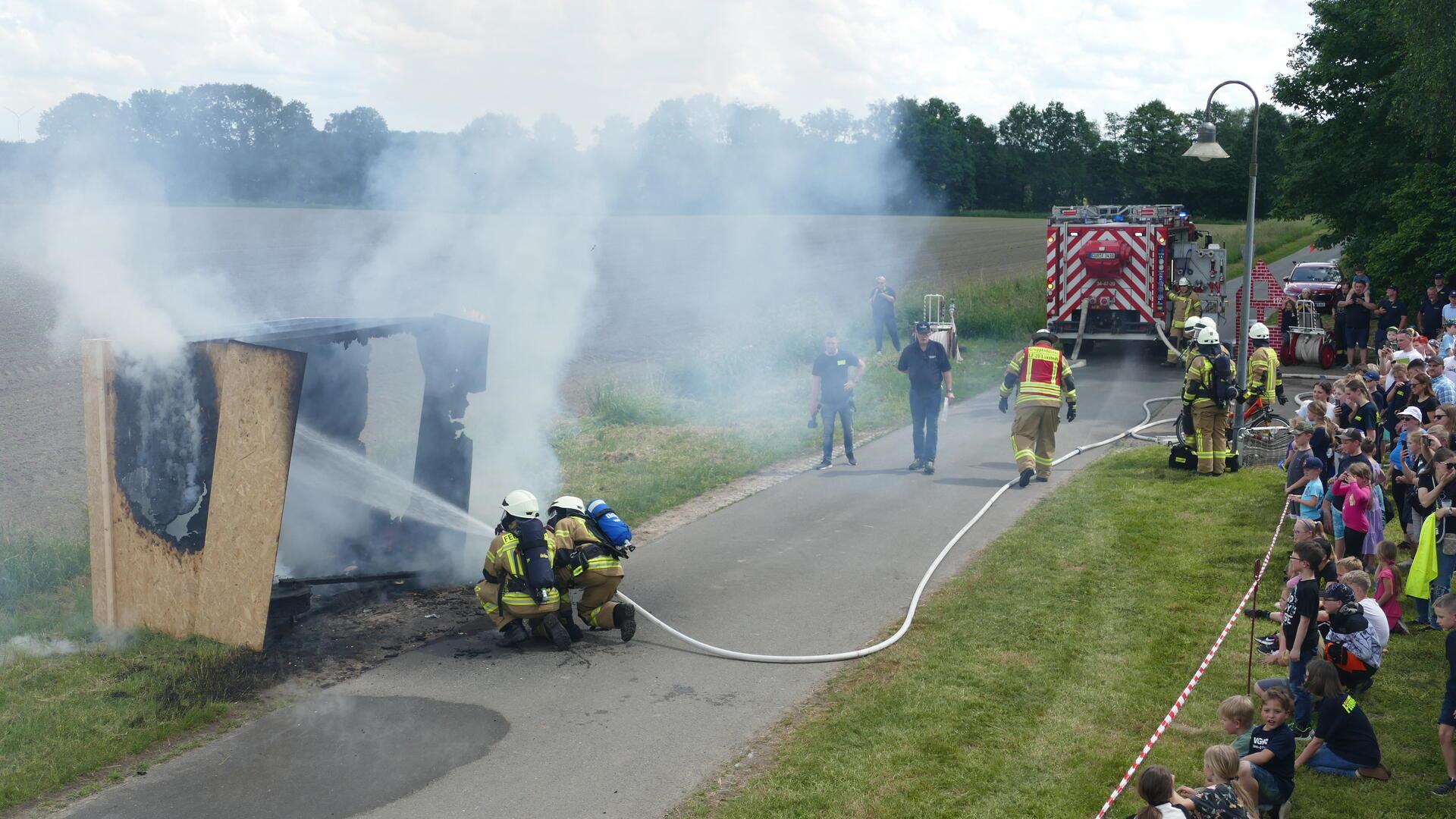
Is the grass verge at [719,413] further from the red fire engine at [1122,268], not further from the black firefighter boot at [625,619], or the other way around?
the black firefighter boot at [625,619]

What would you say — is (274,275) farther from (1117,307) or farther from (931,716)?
(931,716)

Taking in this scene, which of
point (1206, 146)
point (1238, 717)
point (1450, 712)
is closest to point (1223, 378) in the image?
Answer: point (1206, 146)

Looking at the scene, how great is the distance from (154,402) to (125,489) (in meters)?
Answer: 0.66

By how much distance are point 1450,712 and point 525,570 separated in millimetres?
5596

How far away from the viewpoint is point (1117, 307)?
21531mm

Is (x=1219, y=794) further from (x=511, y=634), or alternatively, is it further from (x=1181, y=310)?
(x=1181, y=310)

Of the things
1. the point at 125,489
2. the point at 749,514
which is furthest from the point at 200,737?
the point at 749,514

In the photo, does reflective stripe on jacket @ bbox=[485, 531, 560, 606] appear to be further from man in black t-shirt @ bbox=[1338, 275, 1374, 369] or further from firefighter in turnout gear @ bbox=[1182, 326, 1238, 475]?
man in black t-shirt @ bbox=[1338, 275, 1374, 369]

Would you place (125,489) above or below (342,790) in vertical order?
above

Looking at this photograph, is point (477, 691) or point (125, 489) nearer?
point (477, 691)

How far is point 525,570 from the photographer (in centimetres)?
801


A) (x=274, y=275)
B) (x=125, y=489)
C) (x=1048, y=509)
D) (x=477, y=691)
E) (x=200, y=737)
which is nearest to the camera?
(x=200, y=737)

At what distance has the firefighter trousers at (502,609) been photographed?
8.05 metres

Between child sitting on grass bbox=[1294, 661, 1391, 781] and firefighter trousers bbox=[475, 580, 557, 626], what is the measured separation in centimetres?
483
